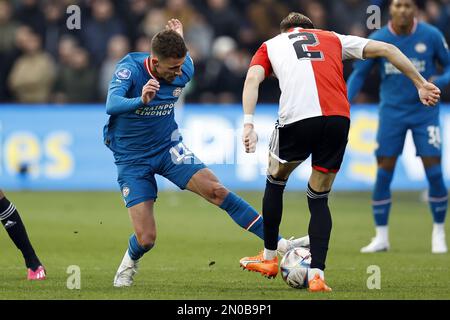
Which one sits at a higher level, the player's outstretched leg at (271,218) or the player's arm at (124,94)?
the player's arm at (124,94)

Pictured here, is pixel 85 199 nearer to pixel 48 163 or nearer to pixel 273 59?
pixel 48 163

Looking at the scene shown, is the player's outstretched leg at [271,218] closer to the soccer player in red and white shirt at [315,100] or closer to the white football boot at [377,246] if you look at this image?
the soccer player in red and white shirt at [315,100]

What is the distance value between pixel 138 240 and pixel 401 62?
8.67ft

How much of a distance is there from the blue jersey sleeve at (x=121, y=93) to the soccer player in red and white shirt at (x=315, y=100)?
36.1 inches

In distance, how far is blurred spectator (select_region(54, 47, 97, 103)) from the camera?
66.4ft

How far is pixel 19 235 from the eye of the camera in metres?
9.63

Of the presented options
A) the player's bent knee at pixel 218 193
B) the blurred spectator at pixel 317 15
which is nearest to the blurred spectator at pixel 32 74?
the blurred spectator at pixel 317 15

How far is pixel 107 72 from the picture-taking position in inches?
802

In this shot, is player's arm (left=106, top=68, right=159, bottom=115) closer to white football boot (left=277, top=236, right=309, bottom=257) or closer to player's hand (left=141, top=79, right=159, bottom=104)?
player's hand (left=141, top=79, right=159, bottom=104)

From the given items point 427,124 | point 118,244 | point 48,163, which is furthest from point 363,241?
point 48,163

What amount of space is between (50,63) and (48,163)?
247cm

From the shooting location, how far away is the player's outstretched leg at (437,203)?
12289 millimetres

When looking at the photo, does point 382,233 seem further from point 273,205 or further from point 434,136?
point 273,205

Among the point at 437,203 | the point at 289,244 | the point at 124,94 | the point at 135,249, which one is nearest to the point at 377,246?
the point at 437,203
